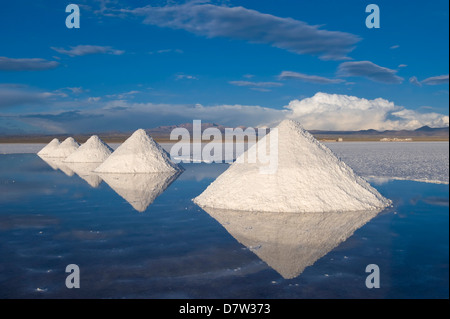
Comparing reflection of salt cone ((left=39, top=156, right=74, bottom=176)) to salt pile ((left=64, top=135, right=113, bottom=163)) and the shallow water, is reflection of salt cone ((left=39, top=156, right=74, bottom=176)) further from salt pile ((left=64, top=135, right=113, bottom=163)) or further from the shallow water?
the shallow water

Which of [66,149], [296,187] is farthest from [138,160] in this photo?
[66,149]

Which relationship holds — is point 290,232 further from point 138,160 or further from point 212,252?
point 138,160

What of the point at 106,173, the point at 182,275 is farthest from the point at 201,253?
the point at 106,173

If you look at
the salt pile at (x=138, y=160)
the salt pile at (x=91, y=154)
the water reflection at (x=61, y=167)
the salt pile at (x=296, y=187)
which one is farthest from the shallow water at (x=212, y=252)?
the salt pile at (x=91, y=154)

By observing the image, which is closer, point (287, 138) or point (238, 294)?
point (238, 294)

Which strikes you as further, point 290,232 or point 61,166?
point 61,166
